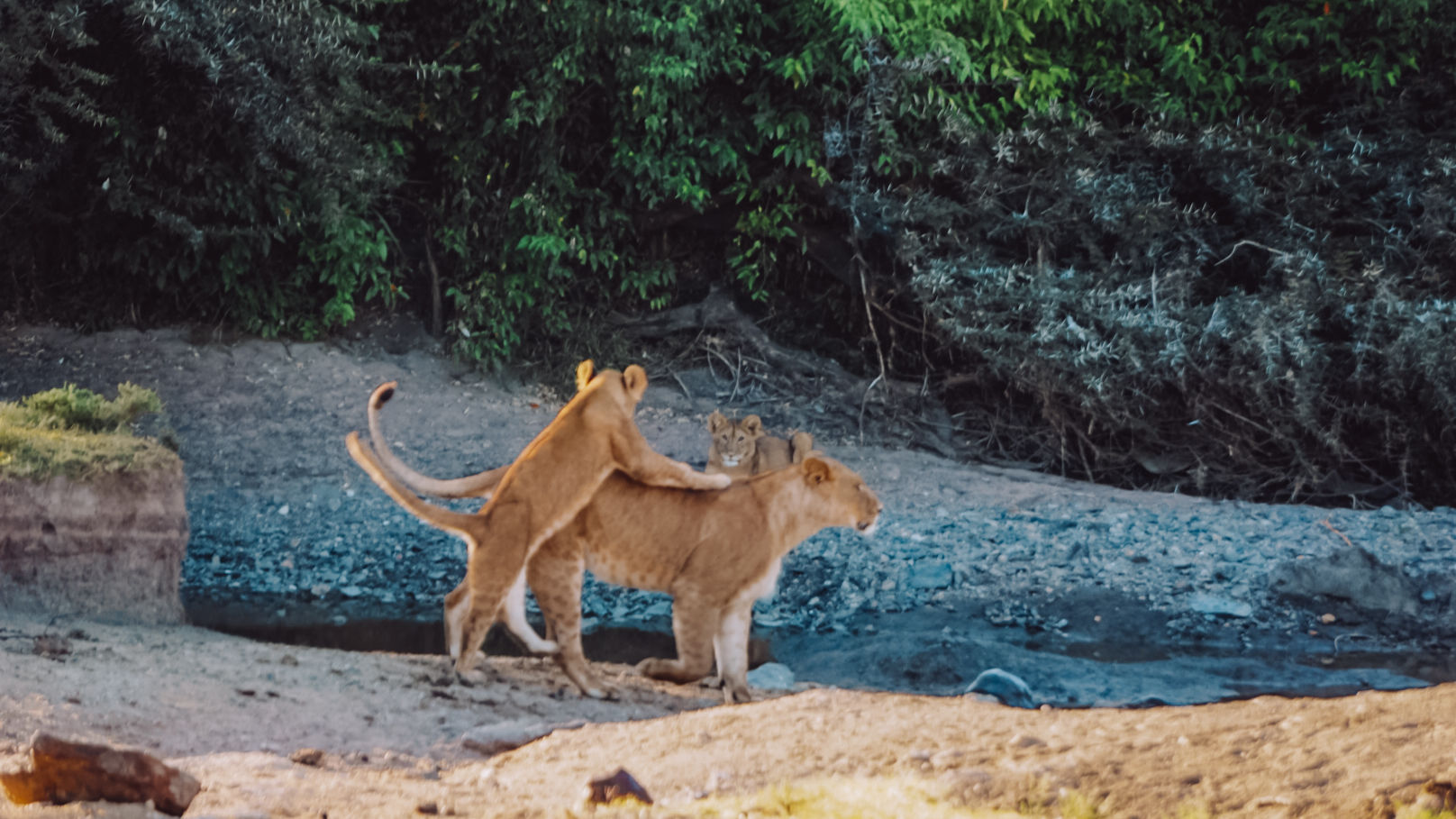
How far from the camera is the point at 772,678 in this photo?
7.21 m

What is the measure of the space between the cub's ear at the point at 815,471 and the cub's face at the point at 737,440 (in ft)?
14.1

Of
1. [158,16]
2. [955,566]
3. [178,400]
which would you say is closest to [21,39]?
[158,16]

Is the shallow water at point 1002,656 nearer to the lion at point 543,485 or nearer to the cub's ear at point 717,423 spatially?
the cub's ear at point 717,423

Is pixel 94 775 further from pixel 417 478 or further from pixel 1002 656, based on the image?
pixel 1002 656

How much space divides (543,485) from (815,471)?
1.36 metres

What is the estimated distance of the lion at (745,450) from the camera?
421 inches

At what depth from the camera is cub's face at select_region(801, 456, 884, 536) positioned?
6.36 metres

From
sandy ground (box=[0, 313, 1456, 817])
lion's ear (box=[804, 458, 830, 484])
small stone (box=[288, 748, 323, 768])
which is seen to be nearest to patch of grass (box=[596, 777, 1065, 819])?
sandy ground (box=[0, 313, 1456, 817])

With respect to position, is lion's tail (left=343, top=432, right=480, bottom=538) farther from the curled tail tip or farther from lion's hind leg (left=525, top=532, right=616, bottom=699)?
lion's hind leg (left=525, top=532, right=616, bottom=699)

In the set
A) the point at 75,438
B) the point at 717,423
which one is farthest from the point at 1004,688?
the point at 75,438

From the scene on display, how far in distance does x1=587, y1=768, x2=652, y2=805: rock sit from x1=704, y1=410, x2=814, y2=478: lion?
707 centimetres

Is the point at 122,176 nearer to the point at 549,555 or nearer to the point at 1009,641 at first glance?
the point at 549,555

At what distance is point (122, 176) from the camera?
12992 mm

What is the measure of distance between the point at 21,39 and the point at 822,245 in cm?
842
